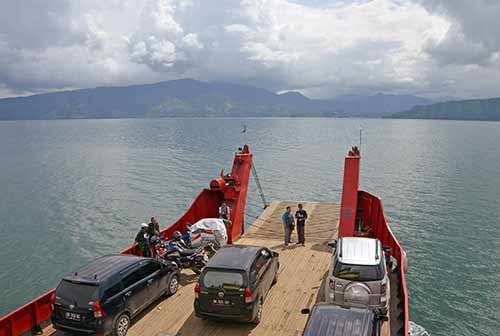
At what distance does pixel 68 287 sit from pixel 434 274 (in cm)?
1866

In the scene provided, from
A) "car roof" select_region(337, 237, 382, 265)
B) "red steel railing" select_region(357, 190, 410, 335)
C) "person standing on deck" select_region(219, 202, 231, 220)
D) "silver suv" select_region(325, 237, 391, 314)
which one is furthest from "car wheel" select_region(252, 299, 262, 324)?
"person standing on deck" select_region(219, 202, 231, 220)

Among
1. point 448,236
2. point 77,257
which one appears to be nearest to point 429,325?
point 448,236

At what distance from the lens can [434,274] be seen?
836 inches

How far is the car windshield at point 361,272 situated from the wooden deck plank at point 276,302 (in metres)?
1.53

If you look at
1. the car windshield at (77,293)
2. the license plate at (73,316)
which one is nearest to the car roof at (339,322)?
the car windshield at (77,293)

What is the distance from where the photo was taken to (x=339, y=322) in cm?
705

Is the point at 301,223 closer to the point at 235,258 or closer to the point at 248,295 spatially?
the point at 235,258

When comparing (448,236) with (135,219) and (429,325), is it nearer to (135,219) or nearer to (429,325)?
(429,325)

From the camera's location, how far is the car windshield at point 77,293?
8484 mm

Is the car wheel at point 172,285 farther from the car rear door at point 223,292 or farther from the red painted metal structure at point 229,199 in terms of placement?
the red painted metal structure at point 229,199

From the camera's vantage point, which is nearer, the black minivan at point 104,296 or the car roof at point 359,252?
the black minivan at point 104,296

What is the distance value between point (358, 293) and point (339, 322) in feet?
8.70

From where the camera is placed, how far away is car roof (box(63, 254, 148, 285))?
881 cm

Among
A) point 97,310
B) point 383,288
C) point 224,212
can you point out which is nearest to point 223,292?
point 97,310
